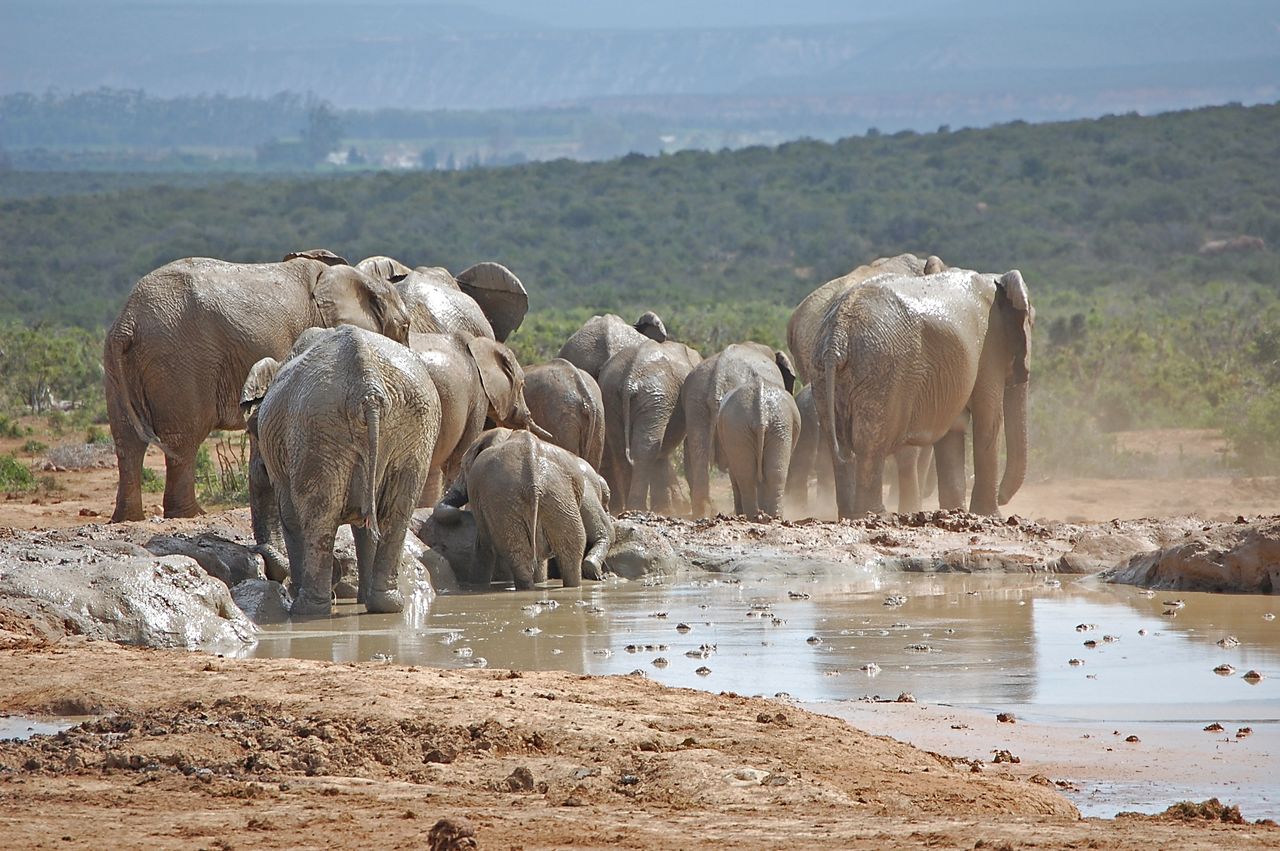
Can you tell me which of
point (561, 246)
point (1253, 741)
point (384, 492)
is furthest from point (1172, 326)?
point (561, 246)

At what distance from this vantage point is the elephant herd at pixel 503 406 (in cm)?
1046

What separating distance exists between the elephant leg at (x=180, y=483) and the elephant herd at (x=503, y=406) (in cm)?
2

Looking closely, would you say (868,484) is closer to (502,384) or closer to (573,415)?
(573,415)

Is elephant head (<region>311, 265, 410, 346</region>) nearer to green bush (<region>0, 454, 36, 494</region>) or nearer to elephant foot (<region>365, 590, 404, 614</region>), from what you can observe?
elephant foot (<region>365, 590, 404, 614</region>)

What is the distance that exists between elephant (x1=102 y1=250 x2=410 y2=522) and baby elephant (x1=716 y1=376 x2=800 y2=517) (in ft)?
9.20

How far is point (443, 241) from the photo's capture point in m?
73.1

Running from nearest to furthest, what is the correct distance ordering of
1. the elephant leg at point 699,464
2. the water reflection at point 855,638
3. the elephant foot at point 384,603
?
the water reflection at point 855,638
the elephant foot at point 384,603
the elephant leg at point 699,464

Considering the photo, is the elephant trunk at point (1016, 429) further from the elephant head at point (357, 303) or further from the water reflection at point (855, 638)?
the elephant head at point (357, 303)

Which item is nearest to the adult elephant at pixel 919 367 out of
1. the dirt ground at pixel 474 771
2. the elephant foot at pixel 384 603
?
the elephant foot at pixel 384 603

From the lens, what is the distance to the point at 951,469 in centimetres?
1641

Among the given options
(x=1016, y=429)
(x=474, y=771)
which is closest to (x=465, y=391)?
(x=1016, y=429)

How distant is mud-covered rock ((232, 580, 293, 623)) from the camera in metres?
10.5

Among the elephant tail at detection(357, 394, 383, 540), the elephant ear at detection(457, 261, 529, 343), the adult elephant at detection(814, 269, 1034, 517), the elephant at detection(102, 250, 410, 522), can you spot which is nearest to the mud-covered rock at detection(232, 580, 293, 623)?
the elephant tail at detection(357, 394, 383, 540)

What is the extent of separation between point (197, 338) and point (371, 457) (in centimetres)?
471
